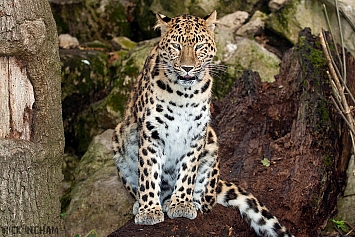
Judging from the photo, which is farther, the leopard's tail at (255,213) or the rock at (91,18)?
the rock at (91,18)

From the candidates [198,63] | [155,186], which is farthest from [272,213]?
[198,63]

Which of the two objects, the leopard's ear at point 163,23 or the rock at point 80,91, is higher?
the leopard's ear at point 163,23

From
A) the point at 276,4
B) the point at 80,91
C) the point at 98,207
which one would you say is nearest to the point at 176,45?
the point at 98,207

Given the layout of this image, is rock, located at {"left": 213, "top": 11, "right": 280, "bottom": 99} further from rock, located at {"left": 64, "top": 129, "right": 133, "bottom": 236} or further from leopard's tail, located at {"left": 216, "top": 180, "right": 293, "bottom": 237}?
leopard's tail, located at {"left": 216, "top": 180, "right": 293, "bottom": 237}

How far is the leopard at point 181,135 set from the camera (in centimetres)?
599

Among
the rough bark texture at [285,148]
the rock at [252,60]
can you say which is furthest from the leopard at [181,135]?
the rock at [252,60]

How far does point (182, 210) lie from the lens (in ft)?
19.4

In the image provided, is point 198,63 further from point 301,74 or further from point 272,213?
point 301,74

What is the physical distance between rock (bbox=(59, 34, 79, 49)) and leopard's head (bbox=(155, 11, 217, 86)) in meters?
7.36

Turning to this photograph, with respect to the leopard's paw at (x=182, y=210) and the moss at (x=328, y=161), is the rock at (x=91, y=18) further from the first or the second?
the leopard's paw at (x=182, y=210)

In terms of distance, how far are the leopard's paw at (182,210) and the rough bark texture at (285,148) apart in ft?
0.28

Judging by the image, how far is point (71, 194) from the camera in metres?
9.07

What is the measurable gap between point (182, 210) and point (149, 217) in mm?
338

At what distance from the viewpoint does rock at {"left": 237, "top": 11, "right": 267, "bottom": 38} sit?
40.3 feet
